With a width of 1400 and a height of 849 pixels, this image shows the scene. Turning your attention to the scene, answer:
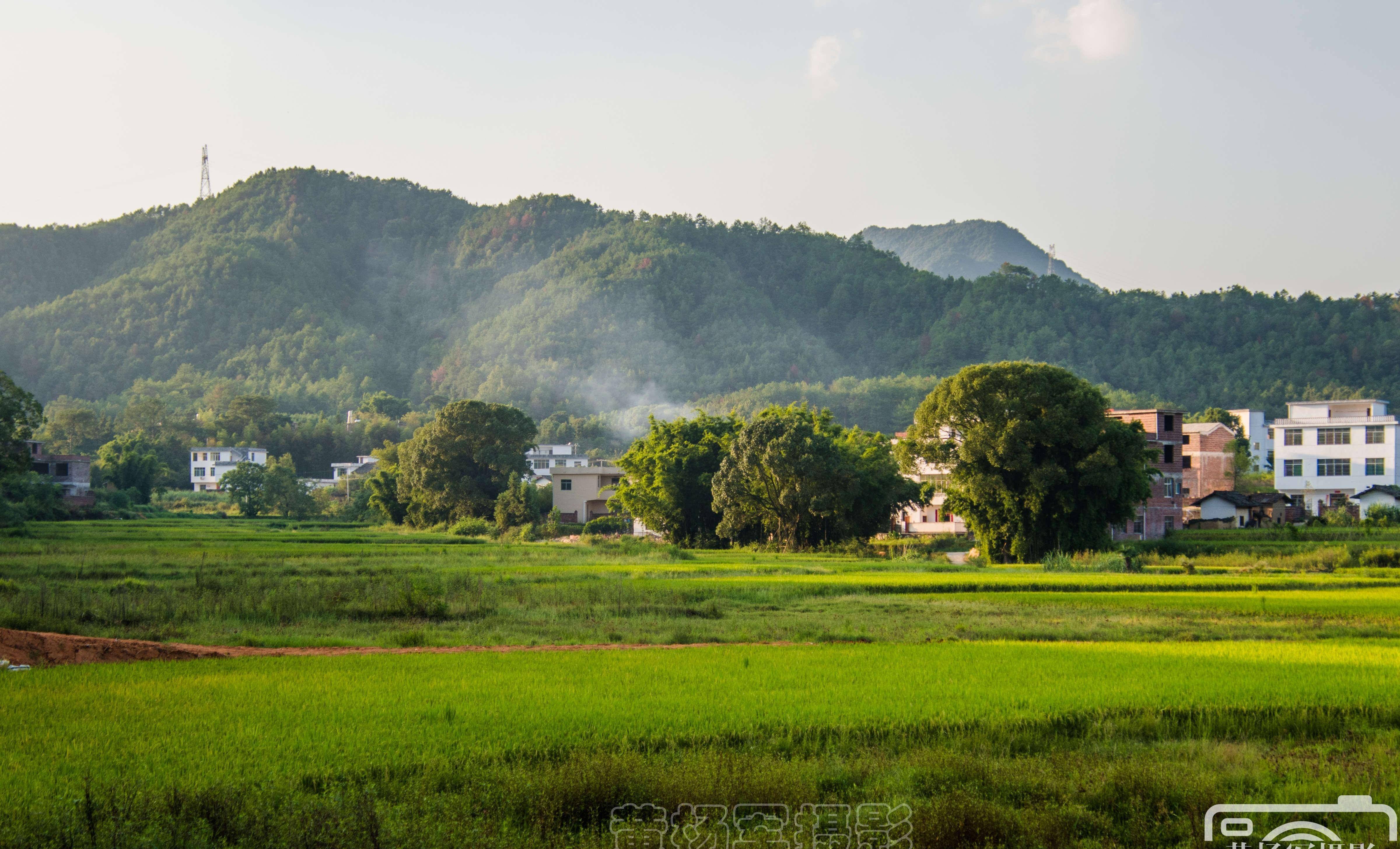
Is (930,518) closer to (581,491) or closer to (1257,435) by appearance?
(581,491)

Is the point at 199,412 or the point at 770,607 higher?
the point at 199,412

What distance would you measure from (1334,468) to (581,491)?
50.1 m

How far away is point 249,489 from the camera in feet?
258

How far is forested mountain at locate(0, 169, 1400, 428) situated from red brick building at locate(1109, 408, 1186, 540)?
6828 cm

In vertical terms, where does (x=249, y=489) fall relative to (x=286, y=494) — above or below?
above

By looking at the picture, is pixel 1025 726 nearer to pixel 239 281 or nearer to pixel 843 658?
pixel 843 658

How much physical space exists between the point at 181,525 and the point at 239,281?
460 ft

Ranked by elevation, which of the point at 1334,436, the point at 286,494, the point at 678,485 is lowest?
the point at 286,494

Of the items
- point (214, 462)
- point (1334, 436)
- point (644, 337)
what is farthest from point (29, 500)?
point (644, 337)

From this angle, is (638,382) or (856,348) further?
(856,348)

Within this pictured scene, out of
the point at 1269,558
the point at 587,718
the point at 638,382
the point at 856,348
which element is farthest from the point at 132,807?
the point at 856,348

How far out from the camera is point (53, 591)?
2217 cm

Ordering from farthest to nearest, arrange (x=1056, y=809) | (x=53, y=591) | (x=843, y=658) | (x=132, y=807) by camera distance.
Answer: (x=53, y=591) < (x=843, y=658) < (x=1056, y=809) < (x=132, y=807)

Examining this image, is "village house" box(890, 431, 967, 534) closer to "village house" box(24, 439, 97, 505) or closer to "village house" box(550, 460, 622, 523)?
"village house" box(550, 460, 622, 523)
